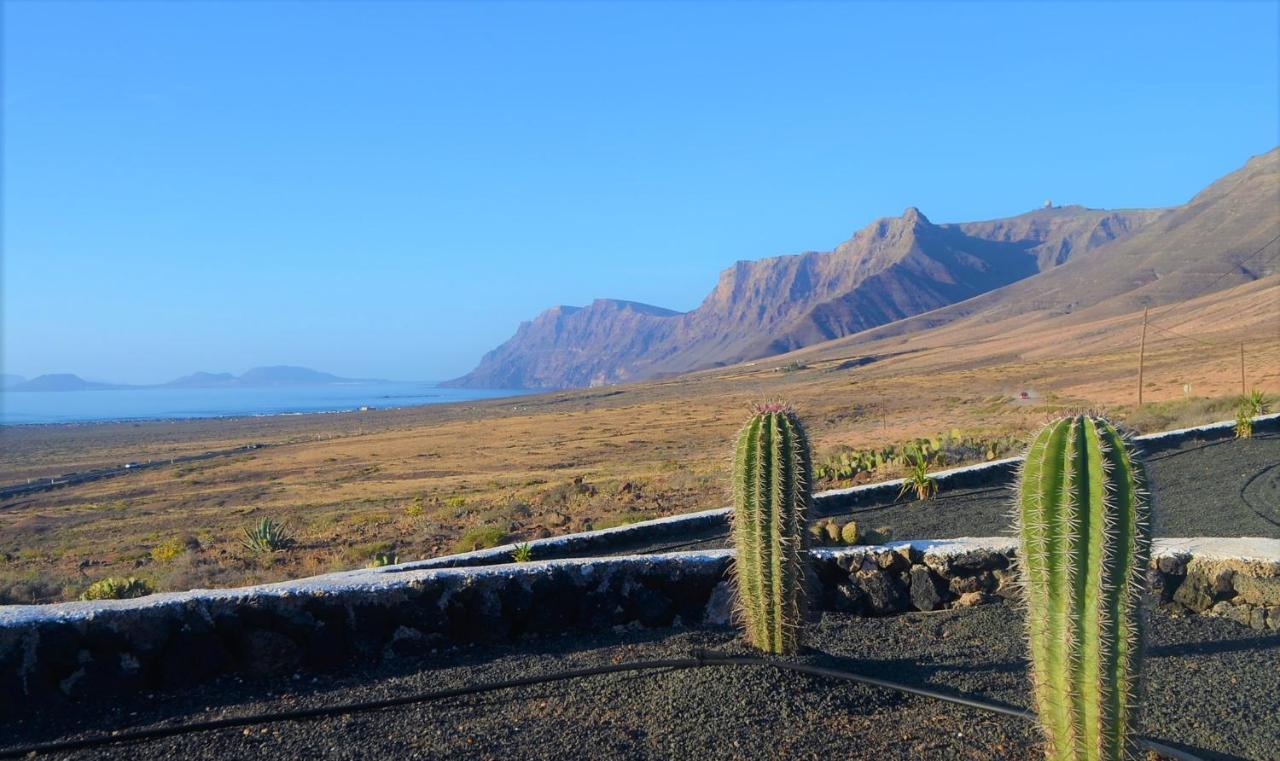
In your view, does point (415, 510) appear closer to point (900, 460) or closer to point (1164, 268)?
point (900, 460)

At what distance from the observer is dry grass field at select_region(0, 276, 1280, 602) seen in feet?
50.0

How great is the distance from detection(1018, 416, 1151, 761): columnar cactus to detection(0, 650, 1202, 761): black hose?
41 cm

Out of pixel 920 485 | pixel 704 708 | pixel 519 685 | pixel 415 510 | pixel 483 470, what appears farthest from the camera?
pixel 483 470

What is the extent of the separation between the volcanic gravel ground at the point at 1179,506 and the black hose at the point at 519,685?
4.04 metres

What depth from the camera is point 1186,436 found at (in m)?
13.8

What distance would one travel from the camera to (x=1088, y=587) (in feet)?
10.8

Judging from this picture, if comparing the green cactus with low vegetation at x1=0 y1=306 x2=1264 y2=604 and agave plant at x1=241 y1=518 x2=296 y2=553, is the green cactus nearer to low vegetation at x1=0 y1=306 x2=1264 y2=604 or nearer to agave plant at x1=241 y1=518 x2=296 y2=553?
low vegetation at x1=0 y1=306 x2=1264 y2=604

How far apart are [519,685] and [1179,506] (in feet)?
26.5

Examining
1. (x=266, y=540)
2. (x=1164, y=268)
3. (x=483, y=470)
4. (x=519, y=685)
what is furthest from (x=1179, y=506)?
(x=1164, y=268)

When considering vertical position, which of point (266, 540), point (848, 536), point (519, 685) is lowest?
point (266, 540)

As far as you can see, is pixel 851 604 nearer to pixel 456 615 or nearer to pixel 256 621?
pixel 456 615

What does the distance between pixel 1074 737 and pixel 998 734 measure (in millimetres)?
588

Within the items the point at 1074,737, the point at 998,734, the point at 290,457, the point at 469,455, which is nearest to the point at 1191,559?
the point at 998,734

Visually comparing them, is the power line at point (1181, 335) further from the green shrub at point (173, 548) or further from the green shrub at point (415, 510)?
the green shrub at point (173, 548)
